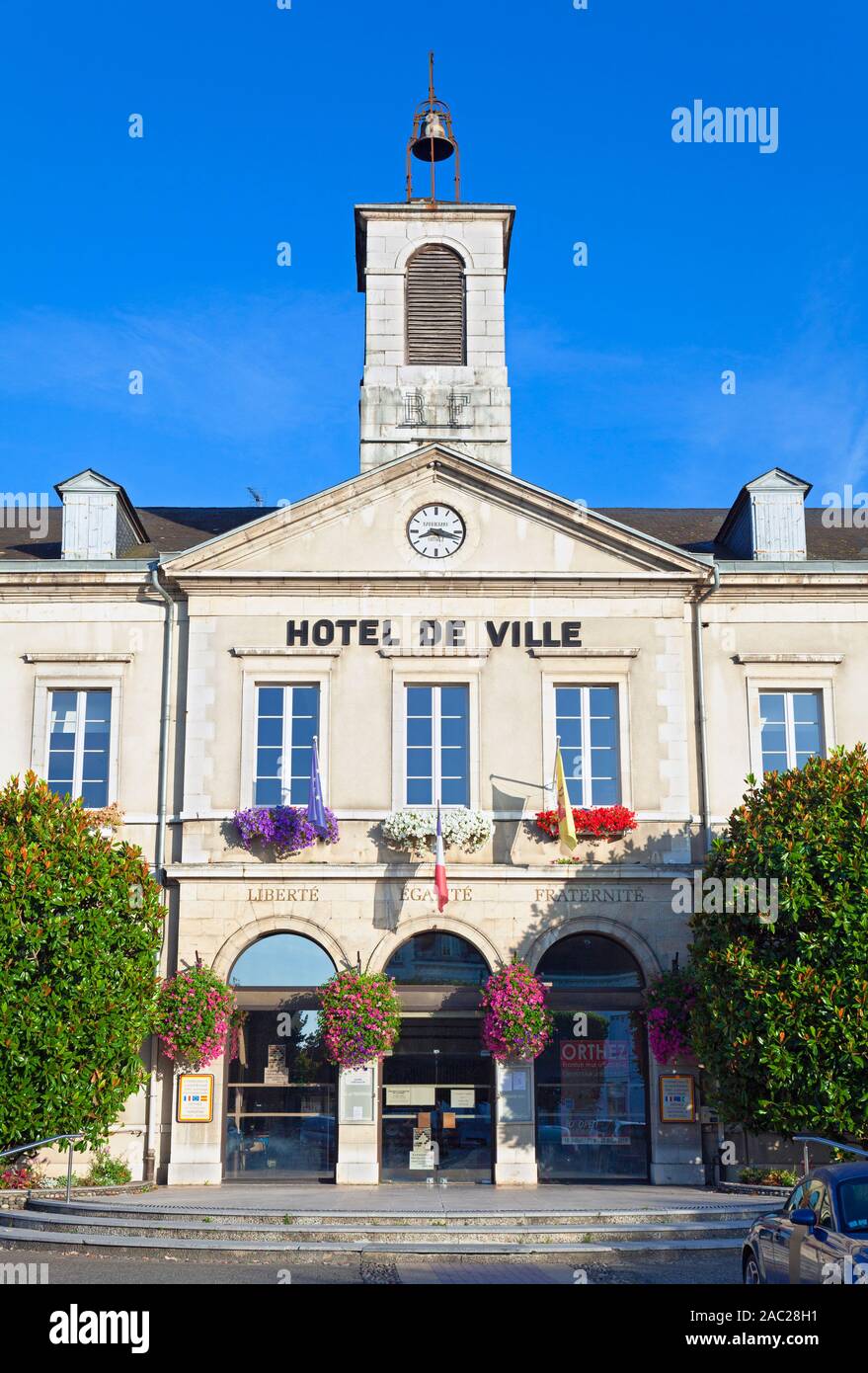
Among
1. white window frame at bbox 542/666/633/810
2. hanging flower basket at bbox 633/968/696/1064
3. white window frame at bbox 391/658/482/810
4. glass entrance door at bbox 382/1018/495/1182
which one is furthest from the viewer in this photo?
white window frame at bbox 542/666/633/810

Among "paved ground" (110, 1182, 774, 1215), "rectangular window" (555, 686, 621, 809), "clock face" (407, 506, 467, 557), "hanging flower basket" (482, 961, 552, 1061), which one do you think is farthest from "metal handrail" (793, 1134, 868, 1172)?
"clock face" (407, 506, 467, 557)

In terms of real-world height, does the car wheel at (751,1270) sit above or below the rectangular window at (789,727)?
below

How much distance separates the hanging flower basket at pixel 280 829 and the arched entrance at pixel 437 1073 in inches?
86.1

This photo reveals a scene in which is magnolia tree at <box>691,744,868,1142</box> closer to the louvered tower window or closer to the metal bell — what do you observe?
the louvered tower window

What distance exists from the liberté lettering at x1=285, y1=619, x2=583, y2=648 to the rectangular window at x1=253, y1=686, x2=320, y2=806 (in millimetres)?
860

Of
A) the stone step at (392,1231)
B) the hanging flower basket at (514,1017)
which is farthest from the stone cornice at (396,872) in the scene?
the stone step at (392,1231)

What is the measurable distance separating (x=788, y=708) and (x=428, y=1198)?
975 centimetres

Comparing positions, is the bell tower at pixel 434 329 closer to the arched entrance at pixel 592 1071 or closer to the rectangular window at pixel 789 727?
the rectangular window at pixel 789 727

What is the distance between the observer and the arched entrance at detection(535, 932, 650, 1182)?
2159 centimetres

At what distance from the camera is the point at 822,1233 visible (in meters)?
10.2

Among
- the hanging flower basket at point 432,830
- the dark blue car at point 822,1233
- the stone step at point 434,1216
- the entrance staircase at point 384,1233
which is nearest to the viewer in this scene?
the dark blue car at point 822,1233

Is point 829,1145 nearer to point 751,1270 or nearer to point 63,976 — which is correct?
point 751,1270

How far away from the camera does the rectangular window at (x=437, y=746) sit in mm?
22578
